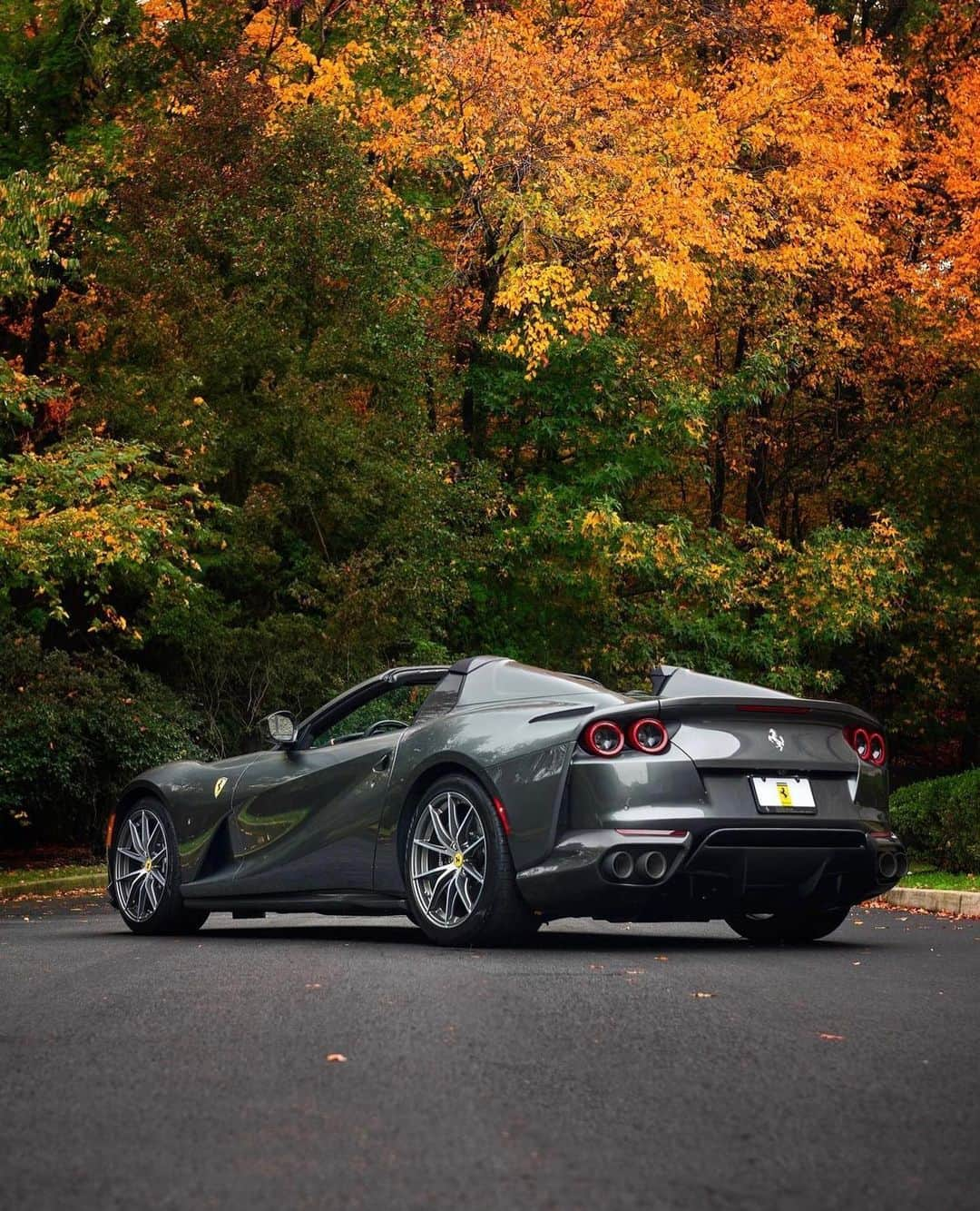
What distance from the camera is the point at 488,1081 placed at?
5047 millimetres

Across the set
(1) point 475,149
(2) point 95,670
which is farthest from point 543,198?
(2) point 95,670

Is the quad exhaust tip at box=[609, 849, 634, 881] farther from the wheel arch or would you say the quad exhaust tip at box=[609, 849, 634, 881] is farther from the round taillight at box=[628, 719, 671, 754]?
the wheel arch

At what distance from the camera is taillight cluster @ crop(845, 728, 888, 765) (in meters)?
9.09

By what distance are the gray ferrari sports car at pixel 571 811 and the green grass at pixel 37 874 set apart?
27.1 feet

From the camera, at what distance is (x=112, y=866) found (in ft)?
35.5

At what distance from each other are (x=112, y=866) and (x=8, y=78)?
1776 centimetres

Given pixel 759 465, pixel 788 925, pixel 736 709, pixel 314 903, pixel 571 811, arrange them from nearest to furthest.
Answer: pixel 571 811 < pixel 736 709 < pixel 314 903 < pixel 788 925 < pixel 759 465

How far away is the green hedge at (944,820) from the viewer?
1723 centimetres

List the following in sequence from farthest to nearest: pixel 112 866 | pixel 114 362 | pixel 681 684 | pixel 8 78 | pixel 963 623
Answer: pixel 963 623
pixel 8 78
pixel 114 362
pixel 112 866
pixel 681 684

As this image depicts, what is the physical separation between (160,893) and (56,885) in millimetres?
7590

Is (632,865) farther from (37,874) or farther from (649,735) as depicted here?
(37,874)

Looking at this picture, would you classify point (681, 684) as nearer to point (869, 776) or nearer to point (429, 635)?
point (869, 776)

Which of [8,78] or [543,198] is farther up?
[8,78]

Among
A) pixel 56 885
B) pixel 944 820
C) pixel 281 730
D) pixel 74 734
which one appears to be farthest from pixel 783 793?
pixel 74 734
